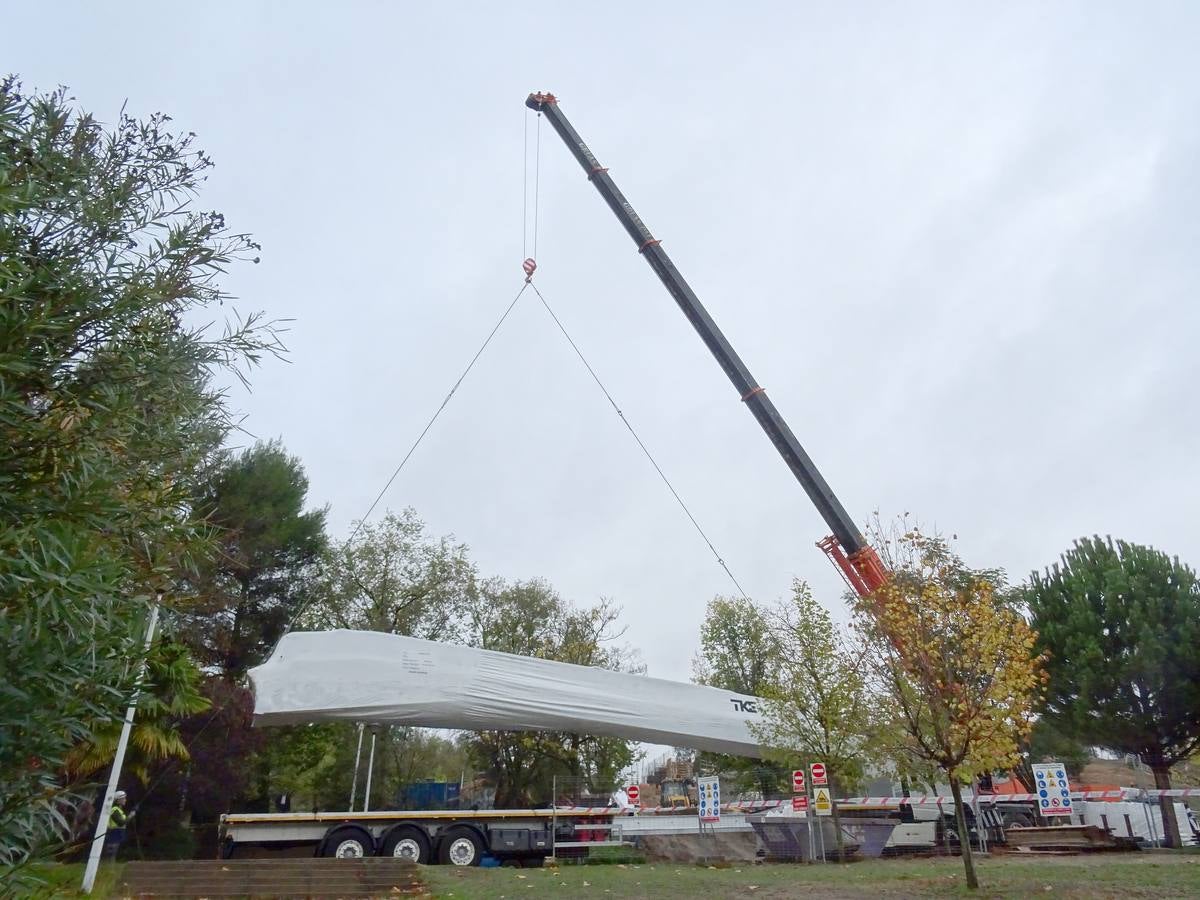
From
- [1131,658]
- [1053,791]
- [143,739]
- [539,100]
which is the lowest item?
[1053,791]

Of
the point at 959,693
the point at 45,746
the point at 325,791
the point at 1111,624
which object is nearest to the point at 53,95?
the point at 45,746

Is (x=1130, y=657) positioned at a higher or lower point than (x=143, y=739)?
higher

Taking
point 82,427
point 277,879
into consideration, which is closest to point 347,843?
point 277,879

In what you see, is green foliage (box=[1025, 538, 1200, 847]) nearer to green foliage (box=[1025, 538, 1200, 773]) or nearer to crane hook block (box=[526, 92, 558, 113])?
green foliage (box=[1025, 538, 1200, 773])

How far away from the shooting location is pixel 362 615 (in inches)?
1256

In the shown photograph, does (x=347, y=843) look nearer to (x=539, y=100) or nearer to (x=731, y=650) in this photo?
(x=539, y=100)

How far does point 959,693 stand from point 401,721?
30.8 feet

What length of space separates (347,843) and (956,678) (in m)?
10.4

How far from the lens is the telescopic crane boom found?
19969 millimetres

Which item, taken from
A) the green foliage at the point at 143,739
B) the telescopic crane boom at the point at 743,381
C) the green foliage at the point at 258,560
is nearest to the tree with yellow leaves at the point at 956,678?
the telescopic crane boom at the point at 743,381

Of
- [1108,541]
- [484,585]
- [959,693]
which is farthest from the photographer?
[484,585]

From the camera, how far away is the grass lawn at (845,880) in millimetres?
10992

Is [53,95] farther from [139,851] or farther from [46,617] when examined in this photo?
[139,851]

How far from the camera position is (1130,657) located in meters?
23.0
